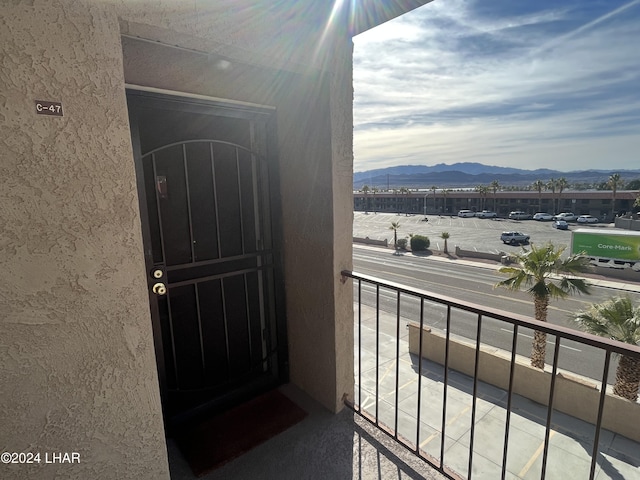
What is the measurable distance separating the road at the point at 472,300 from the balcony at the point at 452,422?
1.64 feet

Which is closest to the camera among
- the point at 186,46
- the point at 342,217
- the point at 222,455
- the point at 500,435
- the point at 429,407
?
the point at 186,46

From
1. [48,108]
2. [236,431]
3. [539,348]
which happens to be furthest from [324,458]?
[539,348]

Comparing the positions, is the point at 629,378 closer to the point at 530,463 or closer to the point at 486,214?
the point at 530,463

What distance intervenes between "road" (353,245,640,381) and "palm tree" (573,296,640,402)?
1.38 meters

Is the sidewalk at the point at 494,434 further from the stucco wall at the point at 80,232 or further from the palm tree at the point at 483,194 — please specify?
the palm tree at the point at 483,194

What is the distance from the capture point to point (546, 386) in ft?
26.3

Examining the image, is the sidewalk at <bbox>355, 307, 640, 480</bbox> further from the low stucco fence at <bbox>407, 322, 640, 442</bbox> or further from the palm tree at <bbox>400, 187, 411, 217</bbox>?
the palm tree at <bbox>400, 187, 411, 217</bbox>

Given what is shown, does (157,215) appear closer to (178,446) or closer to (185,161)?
(185,161)

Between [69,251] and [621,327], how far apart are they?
32.0 feet

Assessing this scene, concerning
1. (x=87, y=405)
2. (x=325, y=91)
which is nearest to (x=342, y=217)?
(x=325, y=91)

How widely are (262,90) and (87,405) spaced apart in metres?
1.87

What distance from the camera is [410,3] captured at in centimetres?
157

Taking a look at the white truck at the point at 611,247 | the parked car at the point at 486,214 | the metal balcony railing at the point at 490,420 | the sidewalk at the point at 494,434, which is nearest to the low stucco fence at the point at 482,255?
the white truck at the point at 611,247

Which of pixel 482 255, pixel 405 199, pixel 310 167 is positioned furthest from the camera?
pixel 405 199
